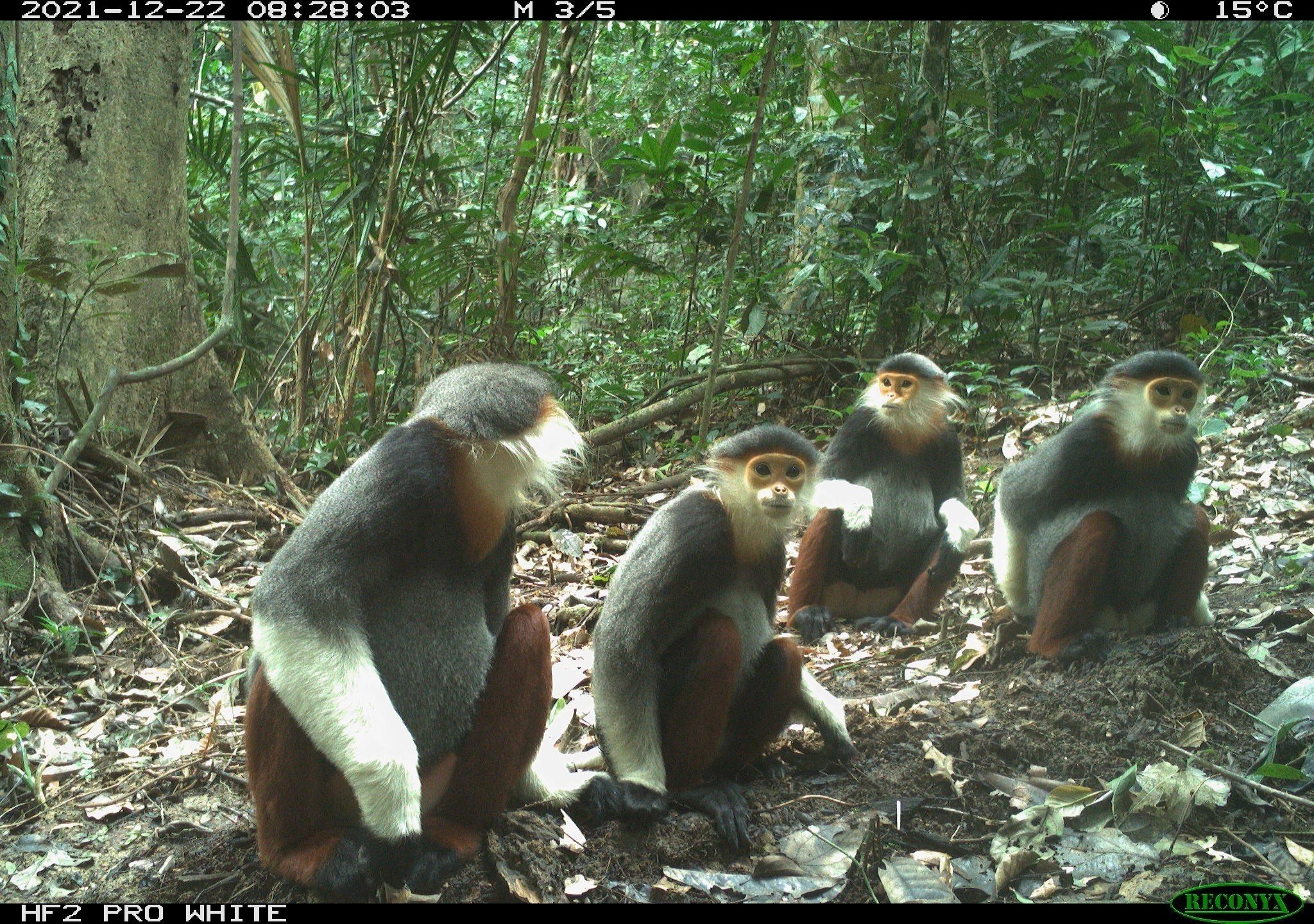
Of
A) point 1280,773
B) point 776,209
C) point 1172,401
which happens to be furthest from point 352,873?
point 776,209

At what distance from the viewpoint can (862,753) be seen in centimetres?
339

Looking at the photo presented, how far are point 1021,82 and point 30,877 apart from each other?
255 inches

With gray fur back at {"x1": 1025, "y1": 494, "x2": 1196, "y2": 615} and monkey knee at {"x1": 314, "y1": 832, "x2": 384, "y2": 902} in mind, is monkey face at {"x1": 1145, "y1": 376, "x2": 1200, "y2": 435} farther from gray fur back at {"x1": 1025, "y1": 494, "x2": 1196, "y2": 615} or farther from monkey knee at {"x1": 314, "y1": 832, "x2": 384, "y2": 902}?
monkey knee at {"x1": 314, "y1": 832, "x2": 384, "y2": 902}

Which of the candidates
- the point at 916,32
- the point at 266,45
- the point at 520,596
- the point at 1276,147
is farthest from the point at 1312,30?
the point at 266,45

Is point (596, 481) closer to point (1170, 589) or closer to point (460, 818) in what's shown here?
point (1170, 589)

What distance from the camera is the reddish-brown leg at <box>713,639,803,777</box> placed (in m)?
3.33

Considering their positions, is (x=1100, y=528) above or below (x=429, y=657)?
above

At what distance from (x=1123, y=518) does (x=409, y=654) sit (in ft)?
10.1

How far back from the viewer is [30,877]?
2.73 metres

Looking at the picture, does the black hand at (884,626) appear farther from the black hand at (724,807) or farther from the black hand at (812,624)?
the black hand at (724,807)

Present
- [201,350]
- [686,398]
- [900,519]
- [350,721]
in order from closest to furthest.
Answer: [350,721] < [201,350] < [900,519] < [686,398]

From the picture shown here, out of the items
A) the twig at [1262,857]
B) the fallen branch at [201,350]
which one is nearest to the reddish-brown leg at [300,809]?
the twig at [1262,857]
